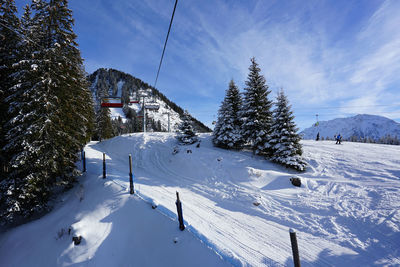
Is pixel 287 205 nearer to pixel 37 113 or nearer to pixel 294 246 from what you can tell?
pixel 294 246

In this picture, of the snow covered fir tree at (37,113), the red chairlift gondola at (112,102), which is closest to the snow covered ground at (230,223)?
the snow covered fir tree at (37,113)

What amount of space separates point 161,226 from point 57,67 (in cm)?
1155

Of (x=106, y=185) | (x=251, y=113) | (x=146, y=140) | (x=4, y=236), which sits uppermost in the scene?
(x=251, y=113)

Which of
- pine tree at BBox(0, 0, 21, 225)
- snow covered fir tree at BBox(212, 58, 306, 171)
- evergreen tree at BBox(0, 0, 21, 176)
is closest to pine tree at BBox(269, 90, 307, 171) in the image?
snow covered fir tree at BBox(212, 58, 306, 171)

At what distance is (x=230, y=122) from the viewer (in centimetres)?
1917

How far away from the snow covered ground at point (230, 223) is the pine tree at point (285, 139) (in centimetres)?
176

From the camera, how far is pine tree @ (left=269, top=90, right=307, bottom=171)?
13367 mm

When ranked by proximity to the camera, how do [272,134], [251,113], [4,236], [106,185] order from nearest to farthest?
1. [4,236]
2. [106,185]
3. [272,134]
4. [251,113]

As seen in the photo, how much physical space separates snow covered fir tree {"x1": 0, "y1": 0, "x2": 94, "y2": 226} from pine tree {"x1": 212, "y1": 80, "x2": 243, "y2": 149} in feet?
46.7

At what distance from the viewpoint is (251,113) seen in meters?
17.2

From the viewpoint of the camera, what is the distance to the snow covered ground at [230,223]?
500 centimetres

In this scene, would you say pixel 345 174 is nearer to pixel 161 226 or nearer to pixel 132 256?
pixel 161 226

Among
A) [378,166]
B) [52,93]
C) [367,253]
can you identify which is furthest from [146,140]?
[378,166]

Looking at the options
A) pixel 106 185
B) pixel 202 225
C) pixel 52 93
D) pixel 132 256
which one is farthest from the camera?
pixel 52 93
